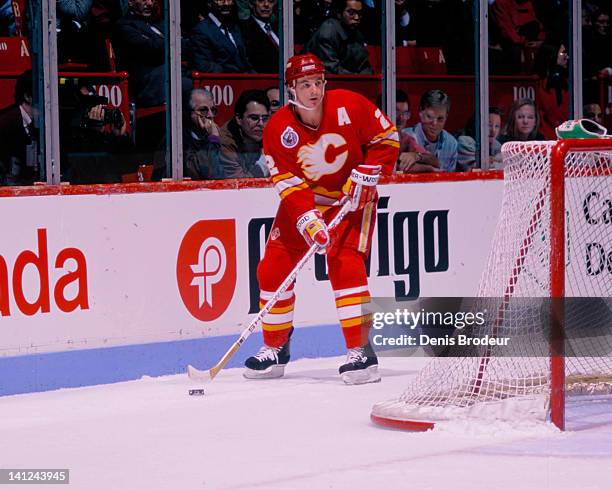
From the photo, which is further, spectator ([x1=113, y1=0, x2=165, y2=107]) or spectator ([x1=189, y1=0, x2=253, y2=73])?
spectator ([x1=189, y1=0, x2=253, y2=73])

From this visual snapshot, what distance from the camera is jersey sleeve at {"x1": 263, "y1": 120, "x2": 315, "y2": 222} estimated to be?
211 inches

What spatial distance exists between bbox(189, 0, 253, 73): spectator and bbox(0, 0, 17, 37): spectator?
87cm

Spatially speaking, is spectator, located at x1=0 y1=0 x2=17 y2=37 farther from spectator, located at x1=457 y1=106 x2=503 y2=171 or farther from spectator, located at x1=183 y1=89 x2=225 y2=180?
spectator, located at x1=457 y1=106 x2=503 y2=171

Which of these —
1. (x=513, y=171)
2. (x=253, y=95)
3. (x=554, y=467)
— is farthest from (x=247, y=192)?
(x=554, y=467)

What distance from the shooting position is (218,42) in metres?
6.09

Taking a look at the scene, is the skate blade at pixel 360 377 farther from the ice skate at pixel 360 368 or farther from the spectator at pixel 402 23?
the spectator at pixel 402 23

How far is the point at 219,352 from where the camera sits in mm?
5836

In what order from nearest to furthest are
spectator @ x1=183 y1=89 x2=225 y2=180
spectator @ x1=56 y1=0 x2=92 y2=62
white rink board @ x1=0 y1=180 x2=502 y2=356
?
white rink board @ x1=0 y1=180 x2=502 y2=356 → spectator @ x1=56 y1=0 x2=92 y2=62 → spectator @ x1=183 y1=89 x2=225 y2=180

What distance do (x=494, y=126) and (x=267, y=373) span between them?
219 cm

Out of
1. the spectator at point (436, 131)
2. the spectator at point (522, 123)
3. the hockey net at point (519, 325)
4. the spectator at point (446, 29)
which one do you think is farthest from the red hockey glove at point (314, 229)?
the spectator at point (522, 123)

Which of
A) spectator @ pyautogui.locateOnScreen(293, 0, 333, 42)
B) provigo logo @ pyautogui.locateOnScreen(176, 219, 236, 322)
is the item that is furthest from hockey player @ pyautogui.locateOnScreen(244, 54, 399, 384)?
spectator @ pyautogui.locateOnScreen(293, 0, 333, 42)

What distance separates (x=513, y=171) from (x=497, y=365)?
2.17 ft

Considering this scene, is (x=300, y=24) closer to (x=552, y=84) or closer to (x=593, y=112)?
(x=552, y=84)

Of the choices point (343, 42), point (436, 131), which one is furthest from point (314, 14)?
point (436, 131)
